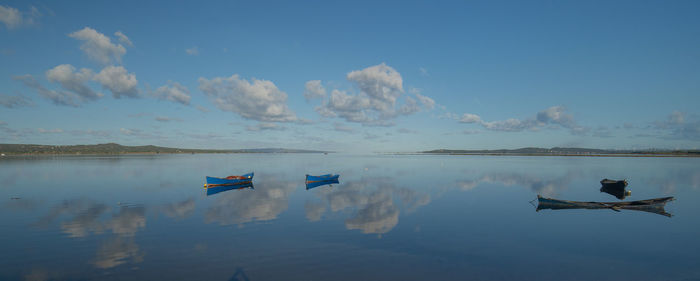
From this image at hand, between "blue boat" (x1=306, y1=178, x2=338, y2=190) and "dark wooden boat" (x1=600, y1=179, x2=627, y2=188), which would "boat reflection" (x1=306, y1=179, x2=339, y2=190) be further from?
"dark wooden boat" (x1=600, y1=179, x2=627, y2=188)

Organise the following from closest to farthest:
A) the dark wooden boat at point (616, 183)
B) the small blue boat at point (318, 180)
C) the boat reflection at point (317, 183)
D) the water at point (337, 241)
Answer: the water at point (337, 241) → the dark wooden boat at point (616, 183) → the boat reflection at point (317, 183) → the small blue boat at point (318, 180)

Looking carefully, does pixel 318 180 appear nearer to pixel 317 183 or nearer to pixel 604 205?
pixel 317 183

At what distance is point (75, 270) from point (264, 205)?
14352mm


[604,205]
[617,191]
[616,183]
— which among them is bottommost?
[617,191]

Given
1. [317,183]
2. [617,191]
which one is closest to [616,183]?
[617,191]

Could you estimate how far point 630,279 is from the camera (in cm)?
1102

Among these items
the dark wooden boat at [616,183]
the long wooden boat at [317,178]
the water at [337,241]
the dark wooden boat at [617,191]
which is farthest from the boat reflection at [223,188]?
the dark wooden boat at [616,183]

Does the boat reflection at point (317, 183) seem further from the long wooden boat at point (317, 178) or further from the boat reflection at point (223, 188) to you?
the boat reflection at point (223, 188)

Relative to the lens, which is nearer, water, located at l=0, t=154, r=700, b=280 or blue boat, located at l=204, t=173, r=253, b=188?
water, located at l=0, t=154, r=700, b=280

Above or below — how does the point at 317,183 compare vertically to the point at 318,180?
below

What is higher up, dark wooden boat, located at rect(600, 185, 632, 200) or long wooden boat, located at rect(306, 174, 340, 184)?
long wooden boat, located at rect(306, 174, 340, 184)

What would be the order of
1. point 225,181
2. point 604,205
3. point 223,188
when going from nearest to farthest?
point 604,205 → point 223,188 → point 225,181

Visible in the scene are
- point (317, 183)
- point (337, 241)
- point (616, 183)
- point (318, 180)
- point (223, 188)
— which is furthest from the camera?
point (318, 180)

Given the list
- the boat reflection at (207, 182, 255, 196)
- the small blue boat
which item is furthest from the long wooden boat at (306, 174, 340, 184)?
the boat reflection at (207, 182, 255, 196)
